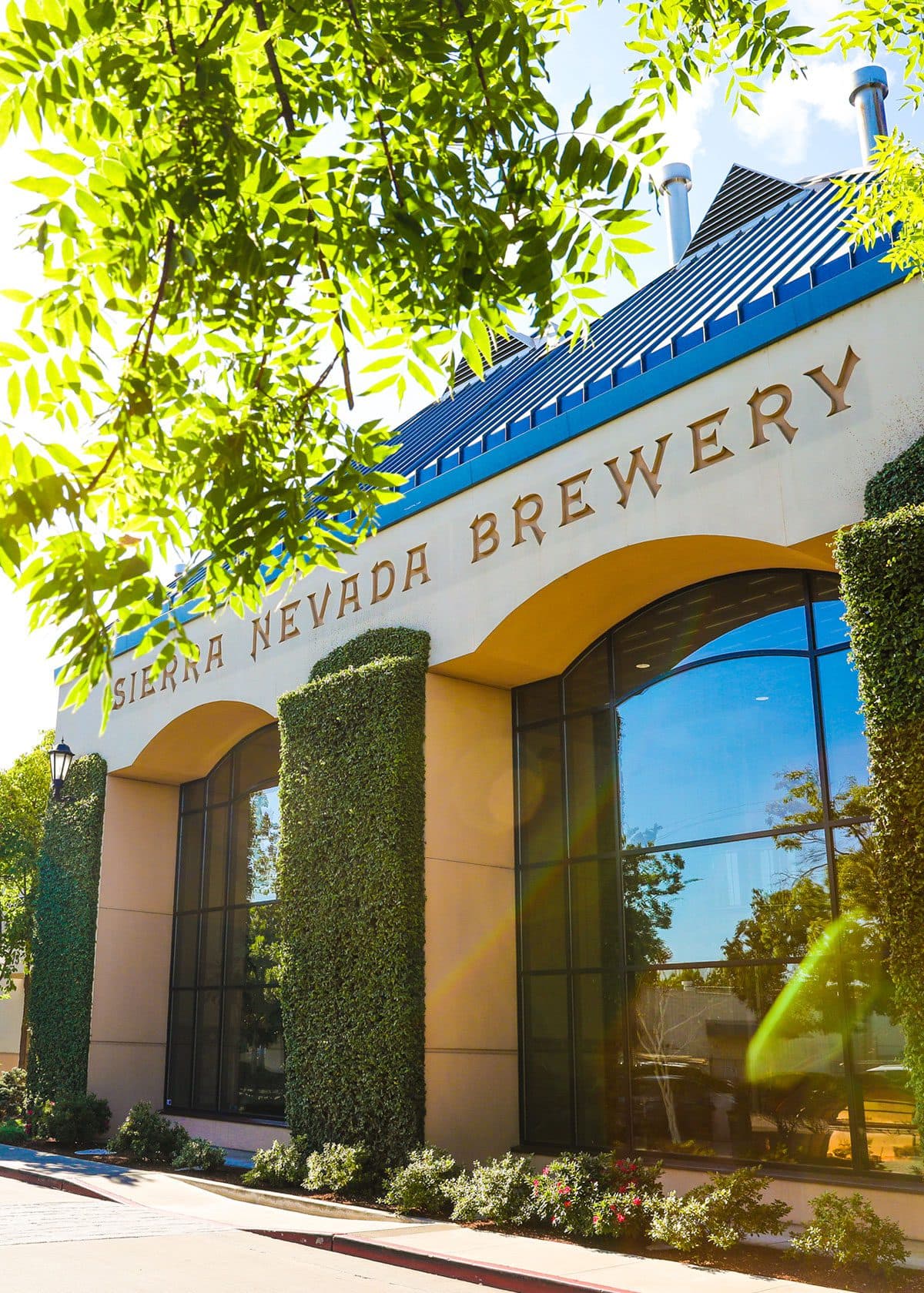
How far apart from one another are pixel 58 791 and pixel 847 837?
15150 mm

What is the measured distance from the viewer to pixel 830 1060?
35.8 ft

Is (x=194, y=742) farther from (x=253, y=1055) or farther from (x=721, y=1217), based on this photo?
(x=721, y=1217)

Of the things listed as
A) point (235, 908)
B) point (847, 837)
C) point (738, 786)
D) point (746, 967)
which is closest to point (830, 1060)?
point (746, 967)

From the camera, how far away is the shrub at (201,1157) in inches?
607

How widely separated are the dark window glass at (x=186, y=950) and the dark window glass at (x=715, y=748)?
32.9 ft

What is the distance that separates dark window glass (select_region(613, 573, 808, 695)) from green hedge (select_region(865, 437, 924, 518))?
2189mm

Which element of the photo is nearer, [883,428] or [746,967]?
[883,428]

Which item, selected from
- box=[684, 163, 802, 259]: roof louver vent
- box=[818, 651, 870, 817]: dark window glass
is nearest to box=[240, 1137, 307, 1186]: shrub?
box=[818, 651, 870, 817]: dark window glass

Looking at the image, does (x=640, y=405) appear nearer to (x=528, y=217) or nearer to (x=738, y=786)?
(x=738, y=786)

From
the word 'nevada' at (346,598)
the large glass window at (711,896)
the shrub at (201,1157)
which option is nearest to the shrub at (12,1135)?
the shrub at (201,1157)

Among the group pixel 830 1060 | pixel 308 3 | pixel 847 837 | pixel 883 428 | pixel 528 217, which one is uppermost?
pixel 883 428

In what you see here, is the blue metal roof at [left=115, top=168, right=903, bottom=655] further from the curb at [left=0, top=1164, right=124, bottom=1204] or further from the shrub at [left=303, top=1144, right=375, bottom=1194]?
the curb at [left=0, top=1164, right=124, bottom=1204]

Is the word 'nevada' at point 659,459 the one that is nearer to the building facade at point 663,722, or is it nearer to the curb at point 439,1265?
the building facade at point 663,722

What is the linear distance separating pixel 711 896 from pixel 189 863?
11656 millimetres
